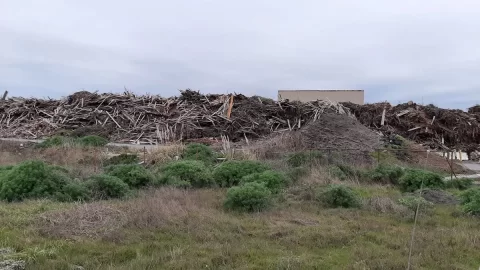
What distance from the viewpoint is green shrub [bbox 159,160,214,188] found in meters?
10.9

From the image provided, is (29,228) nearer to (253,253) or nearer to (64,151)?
(253,253)

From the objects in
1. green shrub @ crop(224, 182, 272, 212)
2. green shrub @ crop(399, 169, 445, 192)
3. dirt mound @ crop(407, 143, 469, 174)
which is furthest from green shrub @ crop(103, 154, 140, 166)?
dirt mound @ crop(407, 143, 469, 174)

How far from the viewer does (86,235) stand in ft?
21.4

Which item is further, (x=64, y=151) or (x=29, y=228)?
(x=64, y=151)

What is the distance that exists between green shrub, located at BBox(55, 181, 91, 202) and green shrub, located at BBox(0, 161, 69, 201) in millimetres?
187

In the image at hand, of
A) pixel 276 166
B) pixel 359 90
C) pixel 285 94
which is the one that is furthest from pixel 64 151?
pixel 359 90

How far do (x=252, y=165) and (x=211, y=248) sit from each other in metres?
5.80

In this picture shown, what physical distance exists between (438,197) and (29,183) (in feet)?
28.2

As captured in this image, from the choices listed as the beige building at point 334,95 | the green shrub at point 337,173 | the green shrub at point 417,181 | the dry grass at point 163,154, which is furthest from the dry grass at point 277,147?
the beige building at point 334,95

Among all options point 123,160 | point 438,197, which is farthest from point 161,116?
point 438,197

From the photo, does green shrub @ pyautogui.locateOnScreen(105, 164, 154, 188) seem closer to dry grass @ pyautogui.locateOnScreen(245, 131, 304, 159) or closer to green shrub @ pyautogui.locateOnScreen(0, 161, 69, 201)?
green shrub @ pyautogui.locateOnScreen(0, 161, 69, 201)

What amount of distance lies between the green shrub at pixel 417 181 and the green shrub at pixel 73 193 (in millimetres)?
7509

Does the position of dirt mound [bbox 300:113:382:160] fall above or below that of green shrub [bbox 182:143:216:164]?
above

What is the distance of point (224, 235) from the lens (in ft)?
22.3
